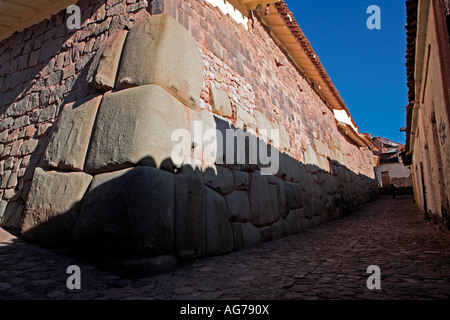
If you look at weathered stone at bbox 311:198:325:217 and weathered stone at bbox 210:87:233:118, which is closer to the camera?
weathered stone at bbox 210:87:233:118

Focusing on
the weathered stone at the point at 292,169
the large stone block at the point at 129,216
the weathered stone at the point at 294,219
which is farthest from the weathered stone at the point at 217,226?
the weathered stone at the point at 292,169

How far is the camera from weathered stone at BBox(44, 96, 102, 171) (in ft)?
8.75

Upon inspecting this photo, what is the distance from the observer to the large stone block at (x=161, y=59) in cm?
264

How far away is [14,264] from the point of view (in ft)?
7.00

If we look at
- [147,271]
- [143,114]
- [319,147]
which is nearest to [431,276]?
[147,271]

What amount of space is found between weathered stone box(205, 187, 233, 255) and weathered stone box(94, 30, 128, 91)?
151cm

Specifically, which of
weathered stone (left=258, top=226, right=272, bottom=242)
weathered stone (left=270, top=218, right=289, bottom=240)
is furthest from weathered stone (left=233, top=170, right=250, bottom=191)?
weathered stone (left=270, top=218, right=289, bottom=240)

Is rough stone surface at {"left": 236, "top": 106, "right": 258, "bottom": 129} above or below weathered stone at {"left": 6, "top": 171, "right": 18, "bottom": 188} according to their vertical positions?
above

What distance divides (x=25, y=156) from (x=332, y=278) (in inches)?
149

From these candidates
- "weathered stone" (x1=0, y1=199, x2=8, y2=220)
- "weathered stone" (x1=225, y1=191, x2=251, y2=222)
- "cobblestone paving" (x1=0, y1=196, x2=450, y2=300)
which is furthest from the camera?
"weathered stone" (x1=0, y1=199, x2=8, y2=220)
